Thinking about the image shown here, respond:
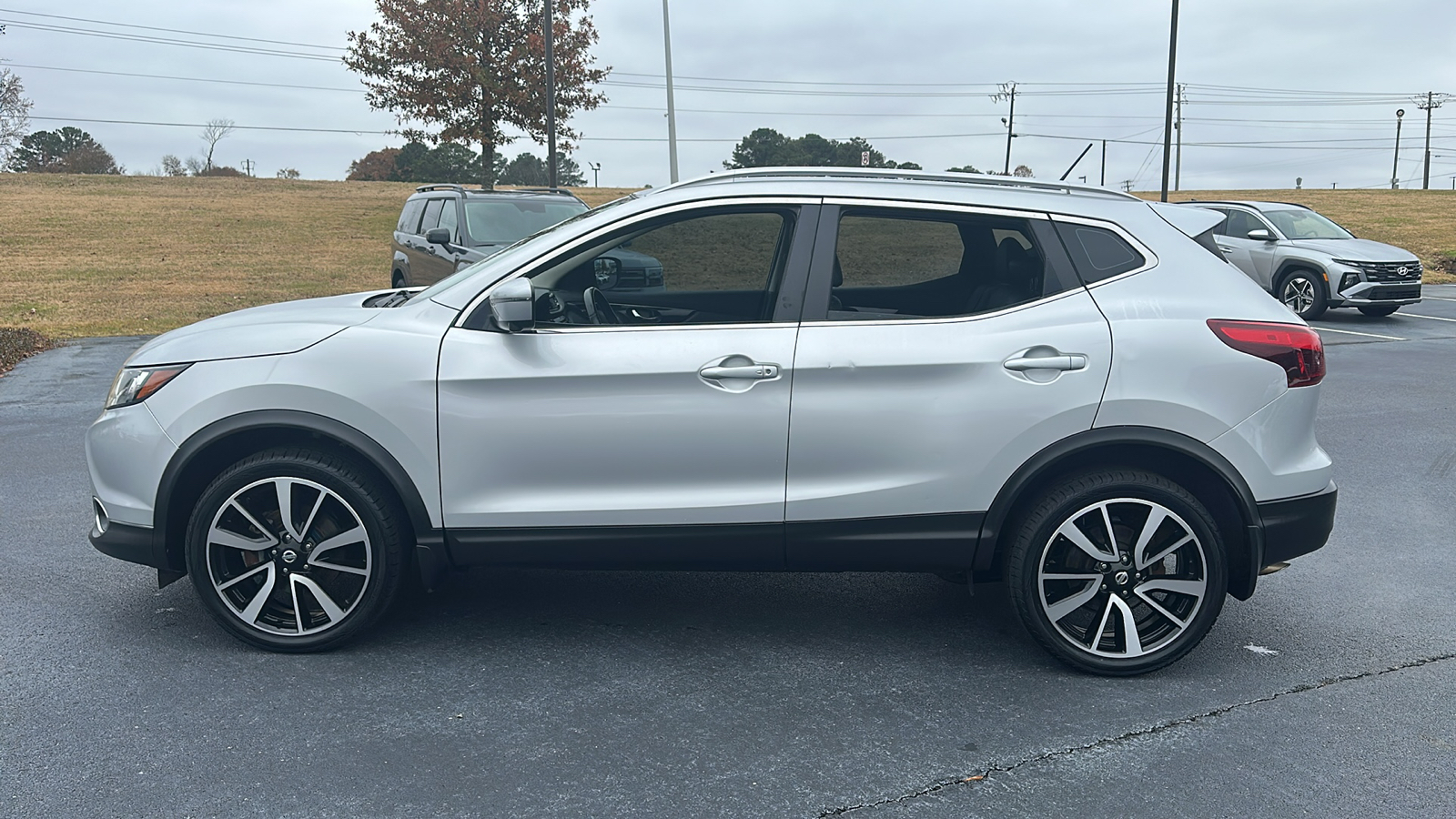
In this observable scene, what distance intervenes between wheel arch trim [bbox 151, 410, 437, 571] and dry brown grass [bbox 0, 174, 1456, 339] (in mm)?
12675

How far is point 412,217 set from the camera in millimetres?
14180

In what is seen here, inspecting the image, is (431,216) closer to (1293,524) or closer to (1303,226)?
(1293,524)

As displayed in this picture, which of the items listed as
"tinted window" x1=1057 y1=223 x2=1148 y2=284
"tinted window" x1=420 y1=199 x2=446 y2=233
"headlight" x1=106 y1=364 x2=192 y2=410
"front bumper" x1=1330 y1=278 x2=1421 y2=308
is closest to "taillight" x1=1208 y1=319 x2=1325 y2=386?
"tinted window" x1=1057 y1=223 x2=1148 y2=284

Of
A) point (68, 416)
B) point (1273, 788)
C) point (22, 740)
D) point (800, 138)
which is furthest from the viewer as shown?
point (800, 138)

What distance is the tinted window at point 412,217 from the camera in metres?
13.9

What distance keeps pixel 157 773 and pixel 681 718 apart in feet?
5.11

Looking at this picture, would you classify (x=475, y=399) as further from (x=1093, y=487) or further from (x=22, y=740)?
(x=1093, y=487)

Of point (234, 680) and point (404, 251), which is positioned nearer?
point (234, 680)

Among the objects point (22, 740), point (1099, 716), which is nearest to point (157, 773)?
point (22, 740)

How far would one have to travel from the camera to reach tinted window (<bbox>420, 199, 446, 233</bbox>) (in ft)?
43.4

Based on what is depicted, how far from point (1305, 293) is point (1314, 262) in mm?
496

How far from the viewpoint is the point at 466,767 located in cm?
329

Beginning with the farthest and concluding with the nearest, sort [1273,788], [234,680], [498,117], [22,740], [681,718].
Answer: [498,117], [234,680], [681,718], [22,740], [1273,788]

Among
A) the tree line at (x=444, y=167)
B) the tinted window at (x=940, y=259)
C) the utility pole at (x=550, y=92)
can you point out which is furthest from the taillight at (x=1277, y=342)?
the tree line at (x=444, y=167)
